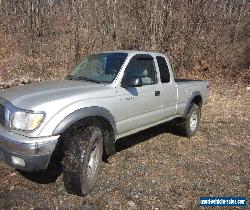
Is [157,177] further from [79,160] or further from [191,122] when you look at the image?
[191,122]

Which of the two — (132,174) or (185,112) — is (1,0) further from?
(132,174)

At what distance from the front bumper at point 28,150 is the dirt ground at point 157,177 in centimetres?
58

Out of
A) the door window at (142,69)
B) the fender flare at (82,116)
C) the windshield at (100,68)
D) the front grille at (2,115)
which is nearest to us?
the fender flare at (82,116)

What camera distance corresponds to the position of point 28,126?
3873mm

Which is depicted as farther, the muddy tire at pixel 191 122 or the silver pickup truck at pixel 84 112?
the muddy tire at pixel 191 122

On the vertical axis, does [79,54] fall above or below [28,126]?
below

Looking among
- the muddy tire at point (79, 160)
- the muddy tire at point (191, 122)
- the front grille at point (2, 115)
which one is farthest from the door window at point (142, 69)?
the front grille at point (2, 115)

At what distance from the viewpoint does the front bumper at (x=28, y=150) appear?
3.79 metres

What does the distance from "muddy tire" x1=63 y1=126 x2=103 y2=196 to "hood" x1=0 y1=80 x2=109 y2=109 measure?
493 mm

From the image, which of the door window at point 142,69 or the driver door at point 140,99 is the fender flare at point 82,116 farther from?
the door window at point 142,69

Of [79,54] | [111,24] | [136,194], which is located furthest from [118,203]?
[111,24]

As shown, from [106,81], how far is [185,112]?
2.49m

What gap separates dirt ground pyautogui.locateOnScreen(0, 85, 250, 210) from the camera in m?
4.23

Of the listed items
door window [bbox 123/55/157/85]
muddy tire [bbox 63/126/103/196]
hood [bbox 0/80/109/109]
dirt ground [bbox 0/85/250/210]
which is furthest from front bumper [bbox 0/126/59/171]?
door window [bbox 123/55/157/85]
